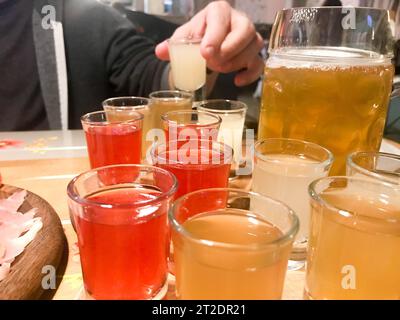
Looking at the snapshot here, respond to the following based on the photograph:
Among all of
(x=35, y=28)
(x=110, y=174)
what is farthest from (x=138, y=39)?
(x=110, y=174)

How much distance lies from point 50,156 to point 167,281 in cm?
58

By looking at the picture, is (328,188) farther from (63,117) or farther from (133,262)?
(63,117)

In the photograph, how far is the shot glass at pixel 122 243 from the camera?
0.46 metres

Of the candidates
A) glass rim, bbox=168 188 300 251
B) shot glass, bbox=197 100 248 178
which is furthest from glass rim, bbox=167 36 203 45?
glass rim, bbox=168 188 300 251

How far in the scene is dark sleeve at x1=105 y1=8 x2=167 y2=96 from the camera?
160cm

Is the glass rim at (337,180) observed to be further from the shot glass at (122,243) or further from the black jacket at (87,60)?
the black jacket at (87,60)

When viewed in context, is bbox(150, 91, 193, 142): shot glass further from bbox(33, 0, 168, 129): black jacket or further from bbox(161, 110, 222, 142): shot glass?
bbox(33, 0, 168, 129): black jacket

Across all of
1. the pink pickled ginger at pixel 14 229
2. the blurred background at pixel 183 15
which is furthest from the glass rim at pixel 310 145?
the blurred background at pixel 183 15

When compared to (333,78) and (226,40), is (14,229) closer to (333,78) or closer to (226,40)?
(333,78)

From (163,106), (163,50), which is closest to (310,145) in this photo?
(163,106)

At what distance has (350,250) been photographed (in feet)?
1.50

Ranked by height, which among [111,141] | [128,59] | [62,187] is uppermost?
[128,59]

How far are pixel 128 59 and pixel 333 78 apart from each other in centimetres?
118

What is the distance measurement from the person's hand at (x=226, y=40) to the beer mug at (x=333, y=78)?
332 mm
